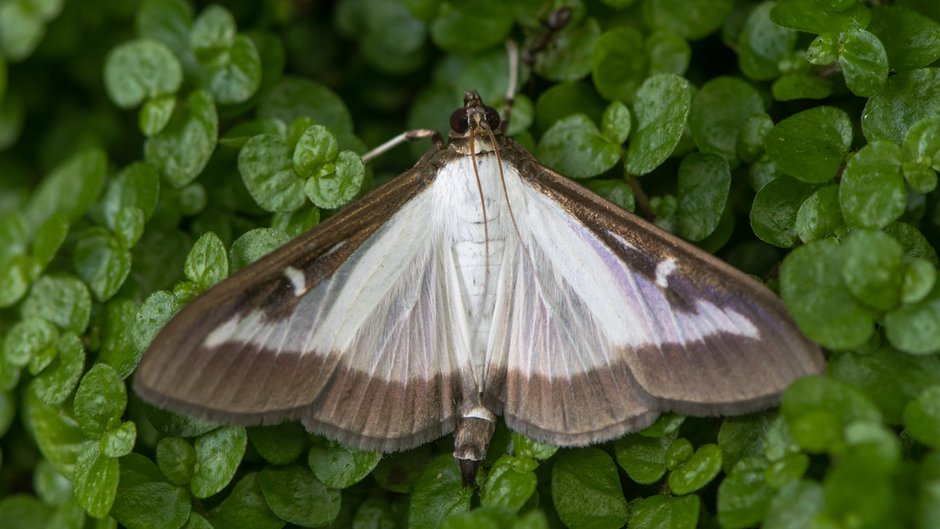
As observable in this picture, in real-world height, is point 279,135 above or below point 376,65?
below

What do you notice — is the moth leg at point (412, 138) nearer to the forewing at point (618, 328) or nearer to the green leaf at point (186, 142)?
the forewing at point (618, 328)

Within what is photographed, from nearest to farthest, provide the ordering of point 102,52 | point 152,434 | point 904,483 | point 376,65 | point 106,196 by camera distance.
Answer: point 904,483 → point 152,434 → point 106,196 → point 376,65 → point 102,52

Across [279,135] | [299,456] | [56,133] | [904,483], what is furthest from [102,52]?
[904,483]

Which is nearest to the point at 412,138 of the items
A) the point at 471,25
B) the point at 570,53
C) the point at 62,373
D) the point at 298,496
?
the point at 471,25

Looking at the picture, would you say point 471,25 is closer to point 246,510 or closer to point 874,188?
point 874,188

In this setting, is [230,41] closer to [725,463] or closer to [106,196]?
[106,196]

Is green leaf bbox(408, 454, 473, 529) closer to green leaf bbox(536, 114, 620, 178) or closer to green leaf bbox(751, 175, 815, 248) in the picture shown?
green leaf bbox(536, 114, 620, 178)

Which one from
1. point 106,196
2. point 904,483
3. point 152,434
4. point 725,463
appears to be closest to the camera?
point 904,483

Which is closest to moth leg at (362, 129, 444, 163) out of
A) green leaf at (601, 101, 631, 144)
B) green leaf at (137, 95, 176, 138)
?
green leaf at (601, 101, 631, 144)
